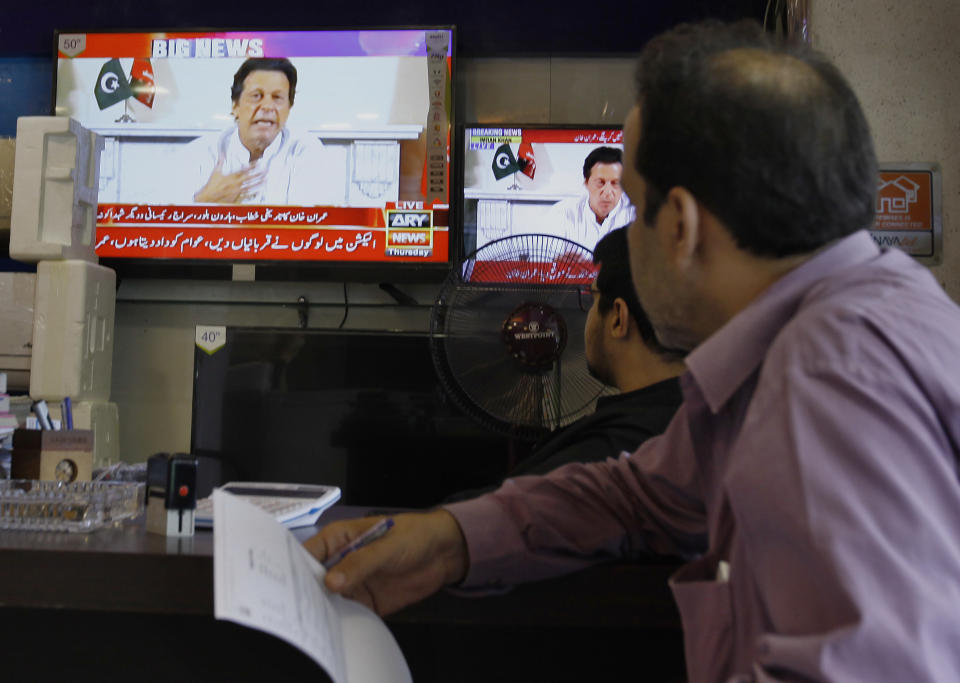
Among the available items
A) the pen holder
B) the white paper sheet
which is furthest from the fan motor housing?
the white paper sheet

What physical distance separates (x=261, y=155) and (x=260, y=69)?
32 centimetres

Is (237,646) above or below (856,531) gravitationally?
below

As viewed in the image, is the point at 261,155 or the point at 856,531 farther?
the point at 261,155

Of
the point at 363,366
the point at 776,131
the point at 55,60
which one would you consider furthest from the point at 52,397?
the point at 776,131

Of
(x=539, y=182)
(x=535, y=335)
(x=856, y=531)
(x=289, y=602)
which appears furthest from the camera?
(x=539, y=182)

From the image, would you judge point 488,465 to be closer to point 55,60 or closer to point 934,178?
point 934,178

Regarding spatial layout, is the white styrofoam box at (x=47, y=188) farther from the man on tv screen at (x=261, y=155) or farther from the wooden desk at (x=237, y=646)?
the wooden desk at (x=237, y=646)

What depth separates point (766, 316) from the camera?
2.21ft

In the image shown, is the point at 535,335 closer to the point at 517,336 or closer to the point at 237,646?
the point at 517,336

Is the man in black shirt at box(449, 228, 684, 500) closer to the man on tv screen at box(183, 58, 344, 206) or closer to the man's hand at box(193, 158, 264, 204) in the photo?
the man on tv screen at box(183, 58, 344, 206)

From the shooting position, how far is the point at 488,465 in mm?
2141

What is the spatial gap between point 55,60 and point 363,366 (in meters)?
1.83

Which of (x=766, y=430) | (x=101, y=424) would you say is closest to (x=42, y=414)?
(x=766, y=430)

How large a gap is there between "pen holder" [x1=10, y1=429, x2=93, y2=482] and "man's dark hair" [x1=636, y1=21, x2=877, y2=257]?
0.99 meters
